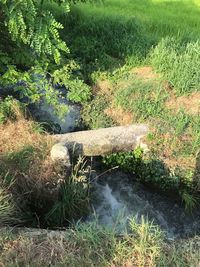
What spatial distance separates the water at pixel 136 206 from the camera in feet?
19.0

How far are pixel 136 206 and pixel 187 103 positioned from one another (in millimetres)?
2198

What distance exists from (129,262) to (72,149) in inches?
89.1

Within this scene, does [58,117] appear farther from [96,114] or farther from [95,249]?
[95,249]

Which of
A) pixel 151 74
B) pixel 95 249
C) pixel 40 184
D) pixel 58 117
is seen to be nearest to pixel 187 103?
pixel 151 74

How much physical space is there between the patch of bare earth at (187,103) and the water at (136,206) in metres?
1.56

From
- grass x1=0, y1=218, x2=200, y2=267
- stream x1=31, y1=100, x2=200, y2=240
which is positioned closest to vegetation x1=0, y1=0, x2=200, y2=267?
grass x1=0, y1=218, x2=200, y2=267

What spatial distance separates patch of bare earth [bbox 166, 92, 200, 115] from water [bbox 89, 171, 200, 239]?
5.12ft

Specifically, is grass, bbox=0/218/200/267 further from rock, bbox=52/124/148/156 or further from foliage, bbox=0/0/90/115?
foliage, bbox=0/0/90/115

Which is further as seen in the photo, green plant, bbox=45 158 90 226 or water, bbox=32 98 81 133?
water, bbox=32 98 81 133

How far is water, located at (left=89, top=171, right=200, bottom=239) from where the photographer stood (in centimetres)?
579

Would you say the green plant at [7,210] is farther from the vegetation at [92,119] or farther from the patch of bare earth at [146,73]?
the patch of bare earth at [146,73]

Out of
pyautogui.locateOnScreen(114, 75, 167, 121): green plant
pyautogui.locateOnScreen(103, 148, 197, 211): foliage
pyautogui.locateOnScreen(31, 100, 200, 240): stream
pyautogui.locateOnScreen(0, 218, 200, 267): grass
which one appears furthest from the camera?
pyautogui.locateOnScreen(114, 75, 167, 121): green plant

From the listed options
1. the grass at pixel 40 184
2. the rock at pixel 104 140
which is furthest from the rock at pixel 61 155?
the rock at pixel 104 140

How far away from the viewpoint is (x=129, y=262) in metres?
3.95
